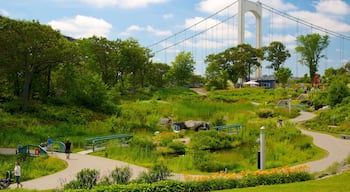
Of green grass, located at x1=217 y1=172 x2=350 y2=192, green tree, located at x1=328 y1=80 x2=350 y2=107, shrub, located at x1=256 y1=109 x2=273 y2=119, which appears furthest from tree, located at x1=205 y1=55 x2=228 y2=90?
green grass, located at x1=217 y1=172 x2=350 y2=192

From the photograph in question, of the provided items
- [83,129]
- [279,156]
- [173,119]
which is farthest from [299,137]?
[83,129]

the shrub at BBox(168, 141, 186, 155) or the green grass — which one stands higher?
the green grass

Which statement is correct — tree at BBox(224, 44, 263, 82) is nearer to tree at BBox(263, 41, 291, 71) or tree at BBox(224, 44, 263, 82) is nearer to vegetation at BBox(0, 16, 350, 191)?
tree at BBox(263, 41, 291, 71)

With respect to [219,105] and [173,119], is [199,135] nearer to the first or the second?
[173,119]

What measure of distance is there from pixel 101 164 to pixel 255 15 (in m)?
80.6

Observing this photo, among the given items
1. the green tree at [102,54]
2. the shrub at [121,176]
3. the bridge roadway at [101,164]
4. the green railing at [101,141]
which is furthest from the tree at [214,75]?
the shrub at [121,176]

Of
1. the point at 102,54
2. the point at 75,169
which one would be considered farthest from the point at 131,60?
the point at 75,169

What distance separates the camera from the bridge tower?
278 feet

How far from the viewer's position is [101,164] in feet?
66.3

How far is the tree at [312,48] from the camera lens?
7688cm

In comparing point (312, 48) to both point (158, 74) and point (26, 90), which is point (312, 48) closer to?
point (158, 74)

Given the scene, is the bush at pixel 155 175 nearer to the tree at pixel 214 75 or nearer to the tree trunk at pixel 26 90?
the tree trunk at pixel 26 90

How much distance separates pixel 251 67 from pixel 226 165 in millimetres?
65676

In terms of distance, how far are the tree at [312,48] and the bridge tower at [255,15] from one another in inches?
475
